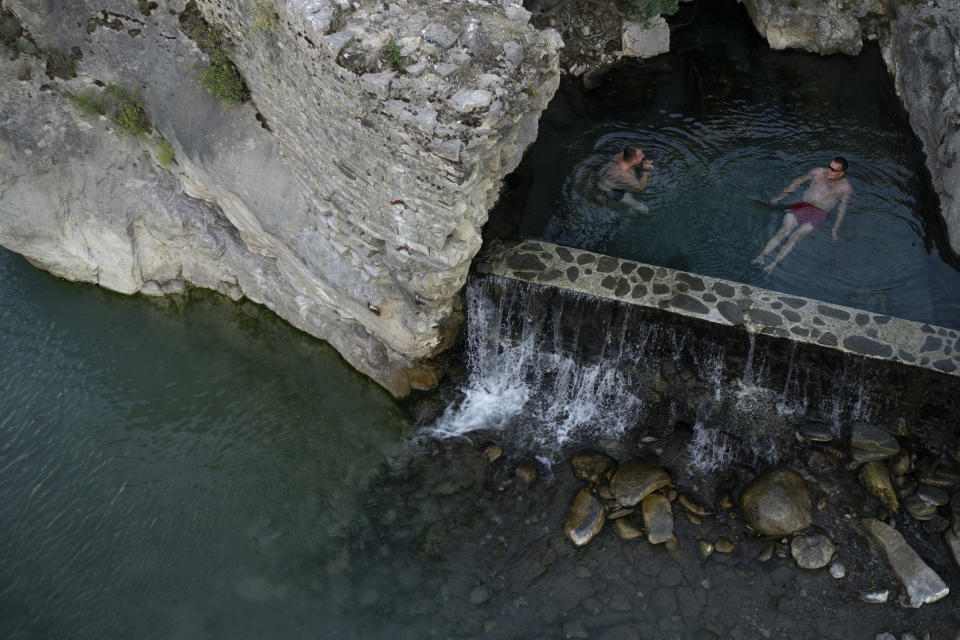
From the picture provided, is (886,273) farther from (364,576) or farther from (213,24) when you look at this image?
(213,24)

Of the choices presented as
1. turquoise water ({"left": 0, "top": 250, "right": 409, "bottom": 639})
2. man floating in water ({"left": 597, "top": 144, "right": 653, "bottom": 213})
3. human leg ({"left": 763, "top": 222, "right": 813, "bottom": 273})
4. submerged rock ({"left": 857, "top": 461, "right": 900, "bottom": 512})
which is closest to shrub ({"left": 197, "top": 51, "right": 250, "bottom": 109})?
turquoise water ({"left": 0, "top": 250, "right": 409, "bottom": 639})

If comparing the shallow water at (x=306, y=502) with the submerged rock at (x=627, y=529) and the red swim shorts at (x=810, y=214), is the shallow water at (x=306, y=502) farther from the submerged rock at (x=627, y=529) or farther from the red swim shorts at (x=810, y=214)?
the red swim shorts at (x=810, y=214)

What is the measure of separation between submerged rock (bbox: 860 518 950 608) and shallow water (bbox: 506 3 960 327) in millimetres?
2293

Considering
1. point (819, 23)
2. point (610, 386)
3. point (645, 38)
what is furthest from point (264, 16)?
point (819, 23)

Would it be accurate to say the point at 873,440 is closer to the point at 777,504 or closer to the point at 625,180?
the point at 777,504

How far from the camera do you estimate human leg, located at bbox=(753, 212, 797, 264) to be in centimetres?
790

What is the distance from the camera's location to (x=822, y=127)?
9.37m

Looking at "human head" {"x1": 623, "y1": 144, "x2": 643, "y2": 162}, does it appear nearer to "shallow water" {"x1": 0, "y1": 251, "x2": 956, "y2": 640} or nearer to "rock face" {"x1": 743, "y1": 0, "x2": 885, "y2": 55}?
"shallow water" {"x1": 0, "y1": 251, "x2": 956, "y2": 640}

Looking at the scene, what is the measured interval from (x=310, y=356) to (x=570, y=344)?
310 cm

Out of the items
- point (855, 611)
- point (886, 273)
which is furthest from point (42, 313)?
point (886, 273)

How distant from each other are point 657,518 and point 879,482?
224 centimetres

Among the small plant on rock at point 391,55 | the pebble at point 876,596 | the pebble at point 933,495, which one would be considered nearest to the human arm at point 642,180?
the small plant on rock at point 391,55

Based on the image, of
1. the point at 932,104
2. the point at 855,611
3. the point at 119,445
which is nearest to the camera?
the point at 855,611

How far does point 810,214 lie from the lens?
8.03 meters
